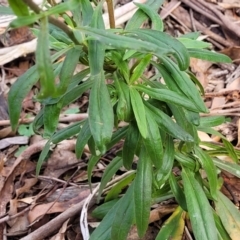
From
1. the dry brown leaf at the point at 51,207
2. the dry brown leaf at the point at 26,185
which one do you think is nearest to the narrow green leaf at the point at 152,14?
the dry brown leaf at the point at 51,207

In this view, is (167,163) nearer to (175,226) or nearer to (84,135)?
(84,135)

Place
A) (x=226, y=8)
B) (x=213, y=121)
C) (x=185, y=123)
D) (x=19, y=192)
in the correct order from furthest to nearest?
(x=226, y=8) → (x=19, y=192) → (x=213, y=121) → (x=185, y=123)

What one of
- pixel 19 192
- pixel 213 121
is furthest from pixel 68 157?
pixel 213 121

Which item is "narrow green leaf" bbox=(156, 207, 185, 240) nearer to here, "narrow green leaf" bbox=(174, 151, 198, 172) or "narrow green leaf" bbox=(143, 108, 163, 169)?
"narrow green leaf" bbox=(174, 151, 198, 172)

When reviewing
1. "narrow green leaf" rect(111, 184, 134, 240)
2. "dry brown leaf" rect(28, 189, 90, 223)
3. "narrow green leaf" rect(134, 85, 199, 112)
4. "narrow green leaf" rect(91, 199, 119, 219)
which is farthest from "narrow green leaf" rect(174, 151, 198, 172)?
"dry brown leaf" rect(28, 189, 90, 223)

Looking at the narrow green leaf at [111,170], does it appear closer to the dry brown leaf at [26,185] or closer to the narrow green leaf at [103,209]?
the narrow green leaf at [103,209]

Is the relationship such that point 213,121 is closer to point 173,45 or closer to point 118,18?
point 173,45
